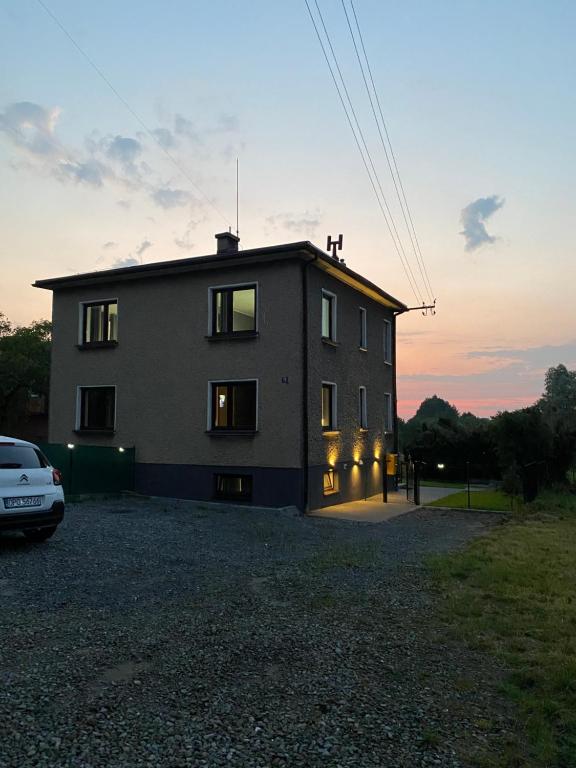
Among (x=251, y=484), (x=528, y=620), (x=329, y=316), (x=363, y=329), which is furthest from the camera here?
(x=363, y=329)

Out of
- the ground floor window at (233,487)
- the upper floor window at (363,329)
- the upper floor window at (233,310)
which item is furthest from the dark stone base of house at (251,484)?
the upper floor window at (363,329)

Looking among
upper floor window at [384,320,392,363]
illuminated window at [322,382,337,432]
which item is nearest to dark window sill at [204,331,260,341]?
illuminated window at [322,382,337,432]

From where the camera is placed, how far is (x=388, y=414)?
2311 cm

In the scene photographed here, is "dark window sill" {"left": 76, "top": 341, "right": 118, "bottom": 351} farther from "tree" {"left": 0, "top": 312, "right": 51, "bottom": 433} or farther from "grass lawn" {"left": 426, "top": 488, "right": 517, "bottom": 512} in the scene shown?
"tree" {"left": 0, "top": 312, "right": 51, "bottom": 433}

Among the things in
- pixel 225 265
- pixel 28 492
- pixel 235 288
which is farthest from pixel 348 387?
pixel 28 492

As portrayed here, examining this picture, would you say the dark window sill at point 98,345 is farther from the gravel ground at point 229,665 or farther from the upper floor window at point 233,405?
the gravel ground at point 229,665

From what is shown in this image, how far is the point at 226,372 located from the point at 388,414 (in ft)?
30.3

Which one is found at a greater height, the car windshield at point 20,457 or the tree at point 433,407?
the tree at point 433,407

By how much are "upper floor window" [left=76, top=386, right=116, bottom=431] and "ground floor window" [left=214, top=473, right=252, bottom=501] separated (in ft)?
15.2

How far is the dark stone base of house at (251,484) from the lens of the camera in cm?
1533

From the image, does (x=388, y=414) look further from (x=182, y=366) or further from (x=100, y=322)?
(x=100, y=322)

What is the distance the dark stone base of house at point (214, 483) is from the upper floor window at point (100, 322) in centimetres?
485

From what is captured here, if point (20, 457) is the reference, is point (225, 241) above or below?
above

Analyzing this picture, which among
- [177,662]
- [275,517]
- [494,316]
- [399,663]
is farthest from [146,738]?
[494,316]
